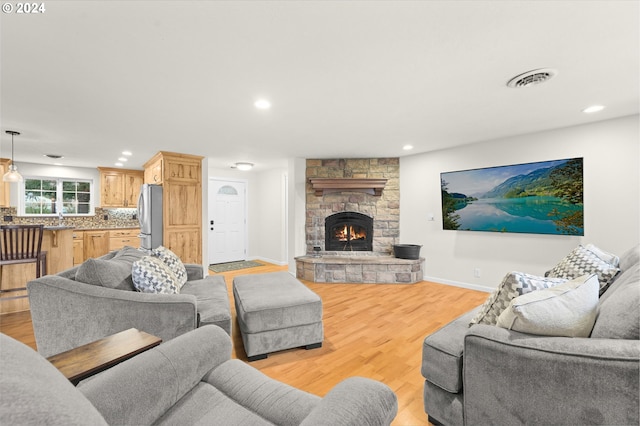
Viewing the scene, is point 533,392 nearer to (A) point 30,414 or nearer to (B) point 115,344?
(A) point 30,414

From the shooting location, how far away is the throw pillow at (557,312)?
1.18 m

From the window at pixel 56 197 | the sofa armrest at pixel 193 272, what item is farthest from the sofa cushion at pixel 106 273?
the window at pixel 56 197

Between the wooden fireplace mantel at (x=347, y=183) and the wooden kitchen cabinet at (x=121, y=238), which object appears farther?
the wooden kitchen cabinet at (x=121, y=238)

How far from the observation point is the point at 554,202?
3.41 meters

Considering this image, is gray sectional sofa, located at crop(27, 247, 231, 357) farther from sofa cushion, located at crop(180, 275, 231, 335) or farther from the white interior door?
the white interior door

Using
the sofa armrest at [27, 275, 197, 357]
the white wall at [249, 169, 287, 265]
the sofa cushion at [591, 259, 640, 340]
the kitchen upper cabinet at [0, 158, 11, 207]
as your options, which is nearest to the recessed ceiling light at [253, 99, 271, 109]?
the sofa armrest at [27, 275, 197, 357]

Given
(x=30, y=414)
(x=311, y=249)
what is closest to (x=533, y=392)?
(x=30, y=414)

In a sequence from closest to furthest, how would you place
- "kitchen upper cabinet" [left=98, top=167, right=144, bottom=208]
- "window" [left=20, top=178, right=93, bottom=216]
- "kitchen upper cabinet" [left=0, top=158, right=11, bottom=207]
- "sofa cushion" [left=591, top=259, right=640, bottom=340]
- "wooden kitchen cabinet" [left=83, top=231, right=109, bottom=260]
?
"sofa cushion" [left=591, top=259, right=640, bottom=340] < "kitchen upper cabinet" [left=0, top=158, right=11, bottom=207] < "wooden kitchen cabinet" [left=83, top=231, right=109, bottom=260] < "window" [left=20, top=178, right=93, bottom=216] < "kitchen upper cabinet" [left=98, top=167, right=144, bottom=208]

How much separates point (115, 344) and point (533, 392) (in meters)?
1.79

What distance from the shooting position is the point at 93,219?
643 cm

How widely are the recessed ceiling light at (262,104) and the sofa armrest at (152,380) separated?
2011 mm

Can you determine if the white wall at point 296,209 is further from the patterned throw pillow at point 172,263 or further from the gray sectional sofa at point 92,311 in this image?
the gray sectional sofa at point 92,311

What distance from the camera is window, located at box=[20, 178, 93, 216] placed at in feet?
18.9

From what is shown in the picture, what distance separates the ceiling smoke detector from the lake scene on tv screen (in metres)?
1.75
